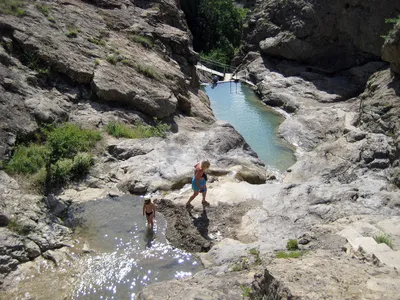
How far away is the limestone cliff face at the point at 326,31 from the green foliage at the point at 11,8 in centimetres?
2231

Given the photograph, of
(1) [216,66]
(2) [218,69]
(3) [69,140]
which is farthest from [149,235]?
(1) [216,66]

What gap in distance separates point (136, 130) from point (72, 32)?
673 centimetres

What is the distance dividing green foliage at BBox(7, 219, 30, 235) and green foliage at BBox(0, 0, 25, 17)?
1162 centimetres

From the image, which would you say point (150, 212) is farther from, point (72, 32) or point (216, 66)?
point (216, 66)

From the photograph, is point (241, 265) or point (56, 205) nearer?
point (241, 265)

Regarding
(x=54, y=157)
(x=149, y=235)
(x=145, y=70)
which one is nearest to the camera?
(x=149, y=235)

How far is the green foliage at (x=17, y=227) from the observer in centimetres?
897

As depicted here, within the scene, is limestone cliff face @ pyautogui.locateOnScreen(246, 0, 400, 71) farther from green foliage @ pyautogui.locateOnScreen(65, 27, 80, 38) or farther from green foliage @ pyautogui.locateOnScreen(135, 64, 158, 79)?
green foliage @ pyautogui.locateOnScreen(65, 27, 80, 38)

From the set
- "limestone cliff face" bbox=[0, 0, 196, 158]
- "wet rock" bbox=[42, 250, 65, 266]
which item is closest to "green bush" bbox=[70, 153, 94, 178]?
"limestone cliff face" bbox=[0, 0, 196, 158]

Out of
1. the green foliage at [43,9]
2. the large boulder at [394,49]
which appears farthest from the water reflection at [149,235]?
the large boulder at [394,49]

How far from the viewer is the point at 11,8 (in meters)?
17.2

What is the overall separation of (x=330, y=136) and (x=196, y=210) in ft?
43.8

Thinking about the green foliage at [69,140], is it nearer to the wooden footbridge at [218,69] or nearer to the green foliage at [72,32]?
the green foliage at [72,32]

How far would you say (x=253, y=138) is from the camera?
22.8 metres
